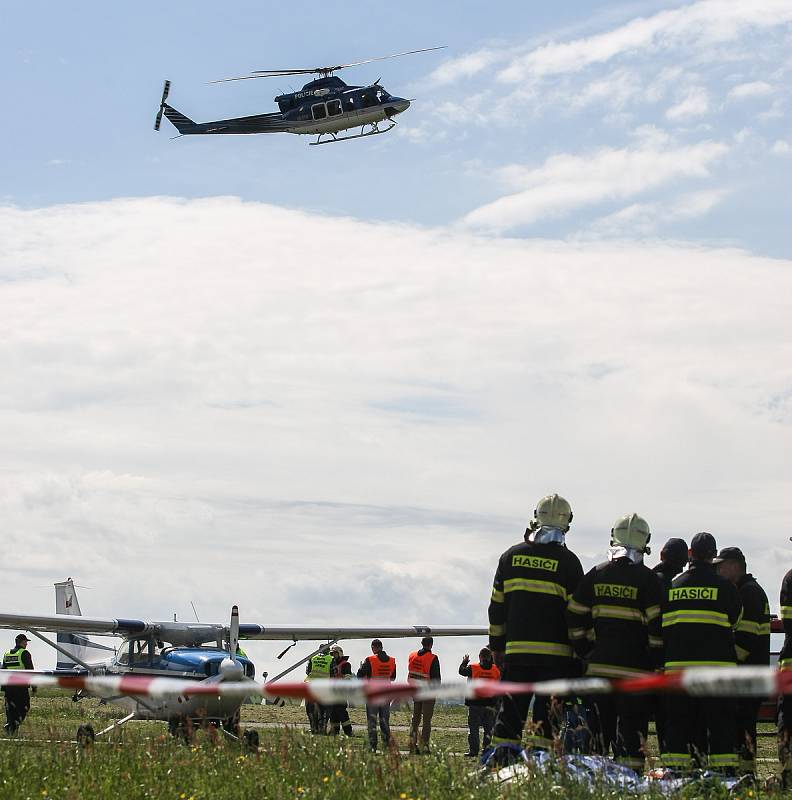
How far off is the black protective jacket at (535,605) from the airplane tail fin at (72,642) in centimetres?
2027

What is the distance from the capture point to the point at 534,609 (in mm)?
10352

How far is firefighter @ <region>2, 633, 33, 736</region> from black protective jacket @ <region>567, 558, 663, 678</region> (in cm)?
1045

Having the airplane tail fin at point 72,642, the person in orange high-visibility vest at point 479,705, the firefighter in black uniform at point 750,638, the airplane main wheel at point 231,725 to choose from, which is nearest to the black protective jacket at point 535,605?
the firefighter in black uniform at point 750,638

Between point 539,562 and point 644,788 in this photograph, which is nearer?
point 644,788

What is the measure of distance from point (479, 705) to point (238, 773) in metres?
8.47

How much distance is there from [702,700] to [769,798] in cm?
124

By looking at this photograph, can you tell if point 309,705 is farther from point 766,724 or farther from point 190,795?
point 190,795

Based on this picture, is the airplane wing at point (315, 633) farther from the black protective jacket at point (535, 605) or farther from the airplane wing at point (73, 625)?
the black protective jacket at point (535, 605)

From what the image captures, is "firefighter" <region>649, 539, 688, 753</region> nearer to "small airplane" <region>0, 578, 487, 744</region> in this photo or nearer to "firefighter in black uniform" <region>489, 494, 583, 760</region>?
"firefighter in black uniform" <region>489, 494, 583, 760</region>

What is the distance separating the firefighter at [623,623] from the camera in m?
10.0

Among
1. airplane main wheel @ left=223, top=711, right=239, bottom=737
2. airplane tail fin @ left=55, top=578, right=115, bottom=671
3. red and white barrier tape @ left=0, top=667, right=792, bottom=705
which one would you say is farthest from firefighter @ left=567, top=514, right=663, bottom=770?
airplane tail fin @ left=55, top=578, right=115, bottom=671

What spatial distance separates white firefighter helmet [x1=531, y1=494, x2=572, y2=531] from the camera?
10.5m

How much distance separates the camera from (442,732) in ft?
76.1

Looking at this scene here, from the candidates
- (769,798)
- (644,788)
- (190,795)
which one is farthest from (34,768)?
(769,798)
